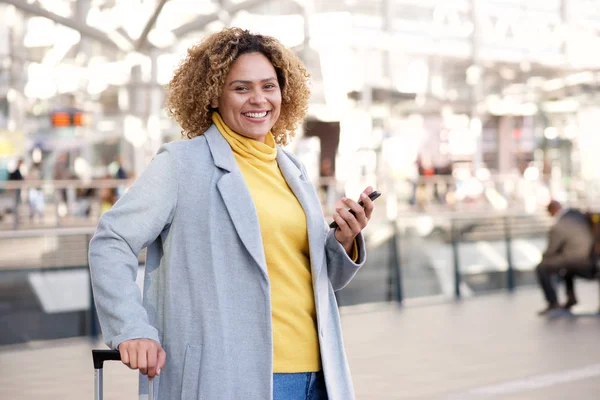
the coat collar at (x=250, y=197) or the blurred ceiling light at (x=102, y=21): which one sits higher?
the blurred ceiling light at (x=102, y=21)

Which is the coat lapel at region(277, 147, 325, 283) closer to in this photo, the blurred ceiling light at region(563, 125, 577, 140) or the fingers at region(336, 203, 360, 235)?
the fingers at region(336, 203, 360, 235)

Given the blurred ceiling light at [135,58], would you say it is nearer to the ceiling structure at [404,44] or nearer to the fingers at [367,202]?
the ceiling structure at [404,44]

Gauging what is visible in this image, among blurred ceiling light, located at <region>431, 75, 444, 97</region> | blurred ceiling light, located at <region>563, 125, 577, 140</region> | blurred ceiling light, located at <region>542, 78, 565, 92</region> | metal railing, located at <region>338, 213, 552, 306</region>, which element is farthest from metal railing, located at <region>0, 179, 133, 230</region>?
blurred ceiling light, located at <region>563, 125, 577, 140</region>

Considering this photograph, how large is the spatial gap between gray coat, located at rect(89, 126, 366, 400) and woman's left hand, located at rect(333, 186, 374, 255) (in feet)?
0.60

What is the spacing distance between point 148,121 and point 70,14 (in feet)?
15.1

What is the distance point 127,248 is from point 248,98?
489mm

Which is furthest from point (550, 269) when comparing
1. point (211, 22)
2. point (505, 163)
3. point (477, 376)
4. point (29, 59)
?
point (505, 163)

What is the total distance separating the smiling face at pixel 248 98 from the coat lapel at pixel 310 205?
11 cm

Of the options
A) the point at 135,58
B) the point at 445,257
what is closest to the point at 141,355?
the point at 445,257

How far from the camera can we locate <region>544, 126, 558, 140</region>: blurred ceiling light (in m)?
42.8

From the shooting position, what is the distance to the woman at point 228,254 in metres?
2.56

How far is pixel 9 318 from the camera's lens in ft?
33.1

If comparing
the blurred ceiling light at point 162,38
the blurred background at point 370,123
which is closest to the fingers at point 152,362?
the blurred background at point 370,123

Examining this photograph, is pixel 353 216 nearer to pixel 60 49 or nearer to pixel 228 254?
pixel 228 254
